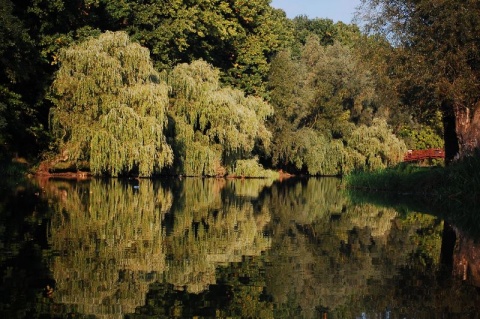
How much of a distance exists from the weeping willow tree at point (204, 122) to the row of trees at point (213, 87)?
0.09 m

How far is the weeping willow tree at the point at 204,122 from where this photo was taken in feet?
130

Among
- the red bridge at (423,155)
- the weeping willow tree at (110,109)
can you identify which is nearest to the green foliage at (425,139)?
the red bridge at (423,155)

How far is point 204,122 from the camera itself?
4044 centimetres

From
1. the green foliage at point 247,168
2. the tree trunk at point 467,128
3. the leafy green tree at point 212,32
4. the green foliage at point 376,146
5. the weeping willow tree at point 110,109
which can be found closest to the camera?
the tree trunk at point 467,128

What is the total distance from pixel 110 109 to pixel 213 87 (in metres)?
10.6

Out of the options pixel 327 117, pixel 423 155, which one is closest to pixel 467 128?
pixel 327 117

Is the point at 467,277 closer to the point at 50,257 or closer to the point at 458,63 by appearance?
the point at 50,257

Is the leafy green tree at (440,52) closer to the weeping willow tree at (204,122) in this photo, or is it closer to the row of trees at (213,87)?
the row of trees at (213,87)

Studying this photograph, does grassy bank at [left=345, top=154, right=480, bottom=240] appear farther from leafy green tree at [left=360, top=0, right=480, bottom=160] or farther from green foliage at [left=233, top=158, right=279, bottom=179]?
green foliage at [left=233, top=158, right=279, bottom=179]

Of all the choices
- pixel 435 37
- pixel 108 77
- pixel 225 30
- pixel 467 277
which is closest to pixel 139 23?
pixel 225 30

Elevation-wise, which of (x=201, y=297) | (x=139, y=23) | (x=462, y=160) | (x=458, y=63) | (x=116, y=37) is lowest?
(x=201, y=297)

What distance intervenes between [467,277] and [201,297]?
371 cm

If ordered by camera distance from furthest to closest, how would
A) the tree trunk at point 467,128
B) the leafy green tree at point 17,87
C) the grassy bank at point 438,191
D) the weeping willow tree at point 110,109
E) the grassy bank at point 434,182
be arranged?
1. the weeping willow tree at point 110,109
2. the leafy green tree at point 17,87
3. the tree trunk at point 467,128
4. the grassy bank at point 434,182
5. the grassy bank at point 438,191

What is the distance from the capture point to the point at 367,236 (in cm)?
1291
